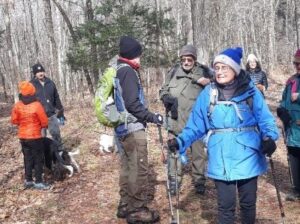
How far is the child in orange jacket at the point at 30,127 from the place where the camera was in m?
7.59

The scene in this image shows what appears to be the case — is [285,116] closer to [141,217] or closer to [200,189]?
[200,189]

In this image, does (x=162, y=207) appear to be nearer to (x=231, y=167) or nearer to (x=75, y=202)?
(x=75, y=202)

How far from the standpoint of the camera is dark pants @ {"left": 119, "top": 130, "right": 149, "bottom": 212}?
17.8 ft

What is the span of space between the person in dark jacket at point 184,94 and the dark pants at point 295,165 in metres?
1.29

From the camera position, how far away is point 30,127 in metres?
7.59

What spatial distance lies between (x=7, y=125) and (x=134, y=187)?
38.6 ft

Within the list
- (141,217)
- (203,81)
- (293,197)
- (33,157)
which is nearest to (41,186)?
(33,157)

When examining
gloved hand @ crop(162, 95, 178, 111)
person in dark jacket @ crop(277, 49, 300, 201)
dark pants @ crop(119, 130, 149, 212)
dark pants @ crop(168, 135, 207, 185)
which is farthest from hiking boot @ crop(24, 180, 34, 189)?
person in dark jacket @ crop(277, 49, 300, 201)

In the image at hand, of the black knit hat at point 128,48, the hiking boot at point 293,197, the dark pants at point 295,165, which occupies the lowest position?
the hiking boot at point 293,197

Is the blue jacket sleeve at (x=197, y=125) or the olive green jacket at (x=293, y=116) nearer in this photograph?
the blue jacket sleeve at (x=197, y=125)

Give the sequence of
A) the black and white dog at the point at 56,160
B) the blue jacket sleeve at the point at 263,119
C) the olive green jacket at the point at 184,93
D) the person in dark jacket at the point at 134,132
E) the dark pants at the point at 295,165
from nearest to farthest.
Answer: the blue jacket sleeve at the point at 263,119
the person in dark jacket at the point at 134,132
the dark pants at the point at 295,165
the olive green jacket at the point at 184,93
the black and white dog at the point at 56,160

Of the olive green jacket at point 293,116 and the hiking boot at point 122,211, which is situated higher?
the olive green jacket at point 293,116

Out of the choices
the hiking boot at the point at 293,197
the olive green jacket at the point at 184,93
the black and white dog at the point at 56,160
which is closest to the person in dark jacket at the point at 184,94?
the olive green jacket at the point at 184,93

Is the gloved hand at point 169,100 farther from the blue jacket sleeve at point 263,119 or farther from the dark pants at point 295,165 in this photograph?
the blue jacket sleeve at point 263,119
